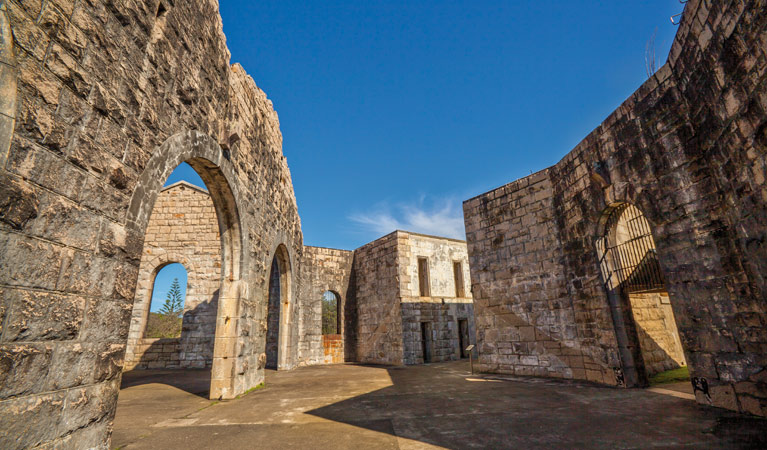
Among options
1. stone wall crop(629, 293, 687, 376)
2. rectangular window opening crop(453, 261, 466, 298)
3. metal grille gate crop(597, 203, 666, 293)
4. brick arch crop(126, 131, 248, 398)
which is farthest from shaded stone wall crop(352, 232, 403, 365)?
metal grille gate crop(597, 203, 666, 293)

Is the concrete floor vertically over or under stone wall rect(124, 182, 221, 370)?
under

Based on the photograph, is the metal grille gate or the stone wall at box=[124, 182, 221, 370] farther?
the stone wall at box=[124, 182, 221, 370]

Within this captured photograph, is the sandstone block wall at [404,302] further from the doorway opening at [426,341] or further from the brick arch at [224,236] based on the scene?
the brick arch at [224,236]

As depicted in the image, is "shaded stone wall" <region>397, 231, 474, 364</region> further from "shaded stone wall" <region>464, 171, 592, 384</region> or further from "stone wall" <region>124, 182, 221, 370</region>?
"stone wall" <region>124, 182, 221, 370</region>

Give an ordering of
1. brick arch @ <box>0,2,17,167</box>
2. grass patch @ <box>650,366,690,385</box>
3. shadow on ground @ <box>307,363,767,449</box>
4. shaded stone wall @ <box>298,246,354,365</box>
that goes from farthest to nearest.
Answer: shaded stone wall @ <box>298,246,354,365</box> < grass patch @ <box>650,366,690,385</box> < shadow on ground @ <box>307,363,767,449</box> < brick arch @ <box>0,2,17,167</box>

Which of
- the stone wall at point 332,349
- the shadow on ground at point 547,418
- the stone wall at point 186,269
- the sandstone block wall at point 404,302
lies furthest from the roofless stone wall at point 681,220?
the stone wall at point 186,269

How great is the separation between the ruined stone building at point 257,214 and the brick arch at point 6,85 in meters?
0.01

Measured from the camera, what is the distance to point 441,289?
14422mm

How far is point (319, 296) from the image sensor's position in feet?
47.0

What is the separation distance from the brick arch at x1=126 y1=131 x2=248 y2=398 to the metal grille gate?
664 cm

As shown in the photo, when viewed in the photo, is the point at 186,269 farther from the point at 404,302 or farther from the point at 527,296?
the point at 527,296

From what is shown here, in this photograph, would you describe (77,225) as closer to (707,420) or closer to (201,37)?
(201,37)

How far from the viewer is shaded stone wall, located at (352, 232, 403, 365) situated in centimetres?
1262

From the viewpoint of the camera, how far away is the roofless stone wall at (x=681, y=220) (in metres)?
3.41
